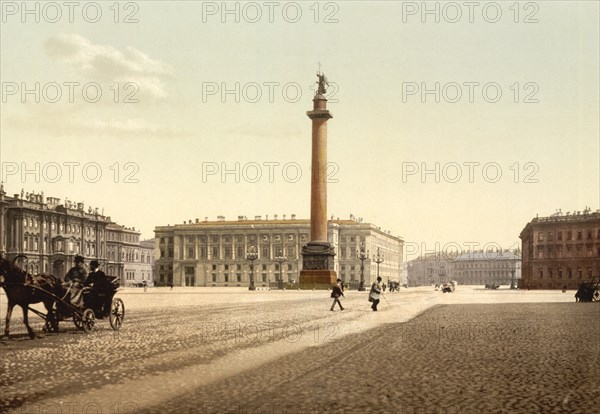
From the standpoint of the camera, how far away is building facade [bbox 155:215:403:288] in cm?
13900

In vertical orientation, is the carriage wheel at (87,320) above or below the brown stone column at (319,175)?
below

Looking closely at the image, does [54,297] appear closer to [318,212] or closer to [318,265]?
[318,212]

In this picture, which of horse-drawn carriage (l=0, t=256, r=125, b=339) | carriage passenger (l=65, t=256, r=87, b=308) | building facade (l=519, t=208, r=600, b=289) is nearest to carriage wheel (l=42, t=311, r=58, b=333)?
horse-drawn carriage (l=0, t=256, r=125, b=339)

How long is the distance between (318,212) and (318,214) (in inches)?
7.4

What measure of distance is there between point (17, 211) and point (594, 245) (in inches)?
3101

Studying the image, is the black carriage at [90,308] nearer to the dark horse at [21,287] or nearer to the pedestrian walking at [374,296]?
the dark horse at [21,287]

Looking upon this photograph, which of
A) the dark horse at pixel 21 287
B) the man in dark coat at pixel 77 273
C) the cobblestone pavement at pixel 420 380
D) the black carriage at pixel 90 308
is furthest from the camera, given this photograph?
the man in dark coat at pixel 77 273

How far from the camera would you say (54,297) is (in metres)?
15.6

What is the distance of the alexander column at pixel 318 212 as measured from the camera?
61.3 metres

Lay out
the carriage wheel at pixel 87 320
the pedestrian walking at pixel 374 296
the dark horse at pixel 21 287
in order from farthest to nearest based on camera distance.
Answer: the pedestrian walking at pixel 374 296
the carriage wheel at pixel 87 320
the dark horse at pixel 21 287

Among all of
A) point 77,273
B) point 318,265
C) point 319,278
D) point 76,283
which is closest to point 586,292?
point 318,265

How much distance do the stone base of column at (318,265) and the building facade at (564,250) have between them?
52.2 m

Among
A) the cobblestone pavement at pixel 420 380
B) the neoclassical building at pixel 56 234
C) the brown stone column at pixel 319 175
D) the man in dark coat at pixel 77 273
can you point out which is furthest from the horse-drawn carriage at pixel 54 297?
the neoclassical building at pixel 56 234

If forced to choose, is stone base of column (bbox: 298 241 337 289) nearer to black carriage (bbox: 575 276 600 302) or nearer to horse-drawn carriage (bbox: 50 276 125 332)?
black carriage (bbox: 575 276 600 302)
